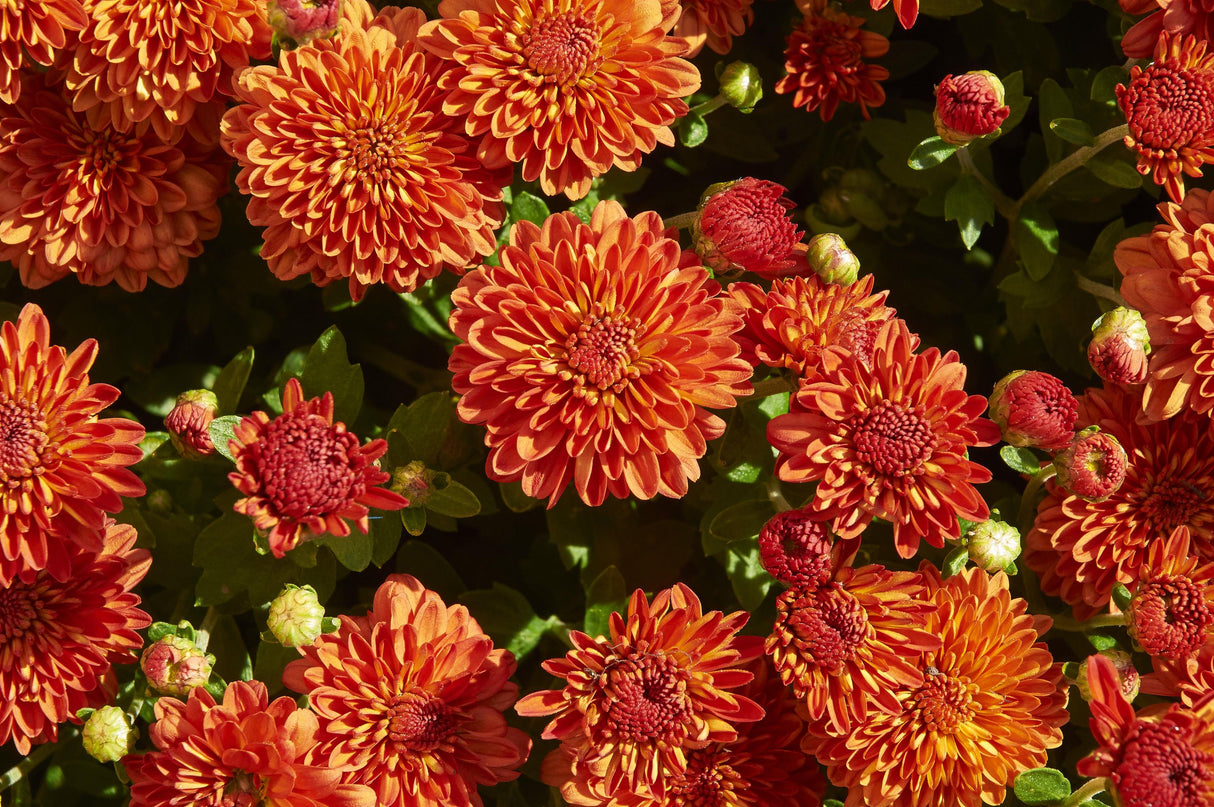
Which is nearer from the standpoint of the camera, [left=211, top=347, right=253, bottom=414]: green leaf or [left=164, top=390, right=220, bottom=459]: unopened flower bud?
[left=164, top=390, right=220, bottom=459]: unopened flower bud

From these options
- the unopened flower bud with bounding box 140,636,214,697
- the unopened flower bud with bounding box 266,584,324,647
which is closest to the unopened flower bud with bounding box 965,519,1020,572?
the unopened flower bud with bounding box 266,584,324,647

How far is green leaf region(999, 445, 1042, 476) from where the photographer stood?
169 cm

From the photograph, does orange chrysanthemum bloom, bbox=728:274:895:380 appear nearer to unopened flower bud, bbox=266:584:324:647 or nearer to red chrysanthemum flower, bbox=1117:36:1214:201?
red chrysanthemum flower, bbox=1117:36:1214:201

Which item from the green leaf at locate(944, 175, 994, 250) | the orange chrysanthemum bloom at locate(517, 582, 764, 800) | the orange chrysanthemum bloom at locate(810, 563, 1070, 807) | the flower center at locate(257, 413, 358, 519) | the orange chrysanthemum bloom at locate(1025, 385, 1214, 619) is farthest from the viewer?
the green leaf at locate(944, 175, 994, 250)

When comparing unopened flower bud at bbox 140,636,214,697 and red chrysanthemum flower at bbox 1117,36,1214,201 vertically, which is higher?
red chrysanthemum flower at bbox 1117,36,1214,201

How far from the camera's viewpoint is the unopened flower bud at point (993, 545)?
165 centimetres

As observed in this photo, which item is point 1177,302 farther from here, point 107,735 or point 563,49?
point 107,735

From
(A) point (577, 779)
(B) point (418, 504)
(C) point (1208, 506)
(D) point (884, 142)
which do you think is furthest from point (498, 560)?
(C) point (1208, 506)

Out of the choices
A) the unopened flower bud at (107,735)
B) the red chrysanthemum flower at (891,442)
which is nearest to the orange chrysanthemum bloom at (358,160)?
the red chrysanthemum flower at (891,442)

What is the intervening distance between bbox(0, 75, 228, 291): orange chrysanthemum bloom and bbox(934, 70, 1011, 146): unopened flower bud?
4.12ft

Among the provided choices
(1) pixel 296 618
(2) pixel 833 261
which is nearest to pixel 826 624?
(2) pixel 833 261

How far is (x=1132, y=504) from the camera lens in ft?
5.95

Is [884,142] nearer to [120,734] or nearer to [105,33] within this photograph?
[105,33]

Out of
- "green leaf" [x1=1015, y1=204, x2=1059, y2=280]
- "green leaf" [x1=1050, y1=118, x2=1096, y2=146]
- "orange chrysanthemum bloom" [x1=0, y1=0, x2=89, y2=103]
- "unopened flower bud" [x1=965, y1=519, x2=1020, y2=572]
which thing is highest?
"orange chrysanthemum bloom" [x1=0, y1=0, x2=89, y2=103]
